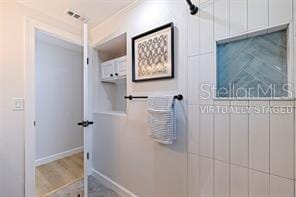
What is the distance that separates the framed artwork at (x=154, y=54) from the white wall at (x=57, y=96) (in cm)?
180

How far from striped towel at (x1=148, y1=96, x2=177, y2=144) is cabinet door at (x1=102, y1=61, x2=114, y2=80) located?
1.23m

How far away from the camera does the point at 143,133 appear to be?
205cm

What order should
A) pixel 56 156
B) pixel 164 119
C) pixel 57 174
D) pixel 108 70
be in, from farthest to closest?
pixel 56 156 → pixel 57 174 → pixel 108 70 → pixel 164 119

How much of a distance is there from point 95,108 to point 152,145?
4.64 ft

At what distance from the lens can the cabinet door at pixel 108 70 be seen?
108 inches

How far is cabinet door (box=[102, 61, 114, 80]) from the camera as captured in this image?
2733mm

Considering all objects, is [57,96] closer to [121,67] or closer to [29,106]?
[29,106]

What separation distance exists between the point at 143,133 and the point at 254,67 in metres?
1.25

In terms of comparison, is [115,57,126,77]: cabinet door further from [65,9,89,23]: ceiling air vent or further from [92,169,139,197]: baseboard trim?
[92,169,139,197]: baseboard trim

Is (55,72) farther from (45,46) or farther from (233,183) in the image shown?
(233,183)

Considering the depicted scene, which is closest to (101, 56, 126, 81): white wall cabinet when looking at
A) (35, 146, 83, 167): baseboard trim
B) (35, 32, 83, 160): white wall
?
(35, 32, 83, 160): white wall

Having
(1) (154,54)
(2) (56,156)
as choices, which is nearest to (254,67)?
(1) (154,54)

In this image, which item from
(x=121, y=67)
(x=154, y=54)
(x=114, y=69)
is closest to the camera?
(x=154, y=54)

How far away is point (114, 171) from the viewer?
2521 mm
